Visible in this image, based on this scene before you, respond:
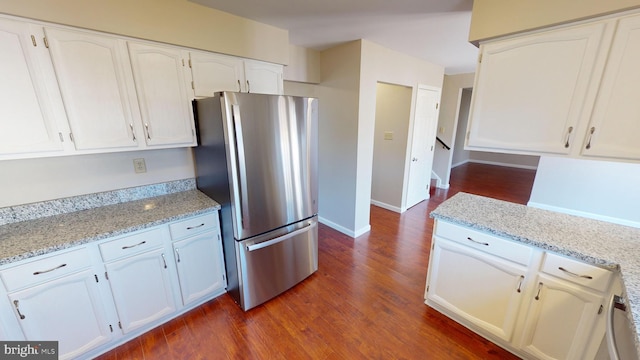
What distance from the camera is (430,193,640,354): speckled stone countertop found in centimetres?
112

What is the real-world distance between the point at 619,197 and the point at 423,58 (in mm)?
2837

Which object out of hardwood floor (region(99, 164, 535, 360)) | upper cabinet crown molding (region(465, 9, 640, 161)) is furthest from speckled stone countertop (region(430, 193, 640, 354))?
hardwood floor (region(99, 164, 535, 360))

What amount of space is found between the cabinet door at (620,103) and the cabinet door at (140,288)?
286cm

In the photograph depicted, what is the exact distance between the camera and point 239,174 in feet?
5.52

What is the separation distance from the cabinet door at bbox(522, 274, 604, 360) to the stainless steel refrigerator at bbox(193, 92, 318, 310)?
1.68 meters

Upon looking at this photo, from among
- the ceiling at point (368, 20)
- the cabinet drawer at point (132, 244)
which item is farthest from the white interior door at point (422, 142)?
the cabinet drawer at point (132, 244)

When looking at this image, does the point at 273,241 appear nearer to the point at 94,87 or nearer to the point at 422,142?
the point at 94,87

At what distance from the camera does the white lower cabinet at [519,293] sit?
1243 mm

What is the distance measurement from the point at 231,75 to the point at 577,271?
2721 millimetres

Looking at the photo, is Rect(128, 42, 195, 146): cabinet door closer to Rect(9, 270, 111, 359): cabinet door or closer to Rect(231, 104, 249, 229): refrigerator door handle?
Rect(231, 104, 249, 229): refrigerator door handle

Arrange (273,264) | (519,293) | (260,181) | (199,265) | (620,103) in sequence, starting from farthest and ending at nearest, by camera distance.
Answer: (273,264), (199,265), (260,181), (519,293), (620,103)

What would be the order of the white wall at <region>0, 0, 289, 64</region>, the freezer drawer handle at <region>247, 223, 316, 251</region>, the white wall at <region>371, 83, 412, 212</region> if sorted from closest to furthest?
the white wall at <region>0, 0, 289, 64</region> < the freezer drawer handle at <region>247, 223, 316, 251</region> < the white wall at <region>371, 83, 412, 212</region>

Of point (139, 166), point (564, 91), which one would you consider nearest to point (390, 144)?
point (564, 91)

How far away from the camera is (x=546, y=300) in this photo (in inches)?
54.1
